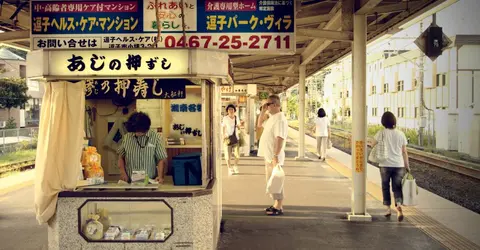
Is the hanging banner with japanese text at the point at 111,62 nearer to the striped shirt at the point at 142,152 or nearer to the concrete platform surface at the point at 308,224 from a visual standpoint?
the striped shirt at the point at 142,152

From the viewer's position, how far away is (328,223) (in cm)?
773

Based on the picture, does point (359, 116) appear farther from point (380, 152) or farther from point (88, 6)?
point (88, 6)

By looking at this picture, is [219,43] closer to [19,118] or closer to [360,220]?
[360,220]

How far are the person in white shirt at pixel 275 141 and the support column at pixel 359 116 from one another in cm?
113

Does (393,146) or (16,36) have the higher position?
(16,36)

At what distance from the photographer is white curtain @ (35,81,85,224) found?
539 centimetres

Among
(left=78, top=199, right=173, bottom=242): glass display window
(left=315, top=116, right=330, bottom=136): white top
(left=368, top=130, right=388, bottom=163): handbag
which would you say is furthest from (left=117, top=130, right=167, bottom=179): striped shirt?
(left=315, top=116, right=330, bottom=136): white top

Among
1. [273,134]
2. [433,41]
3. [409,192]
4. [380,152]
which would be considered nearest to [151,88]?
[273,134]

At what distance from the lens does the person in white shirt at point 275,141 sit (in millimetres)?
8016

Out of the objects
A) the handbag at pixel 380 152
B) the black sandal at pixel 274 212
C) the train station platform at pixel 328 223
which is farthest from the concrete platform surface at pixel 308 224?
the handbag at pixel 380 152

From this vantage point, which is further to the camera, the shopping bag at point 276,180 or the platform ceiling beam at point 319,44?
the platform ceiling beam at point 319,44

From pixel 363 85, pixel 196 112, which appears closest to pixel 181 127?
pixel 196 112

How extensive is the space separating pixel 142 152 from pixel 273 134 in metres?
2.78

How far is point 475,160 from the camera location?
18.5 meters
